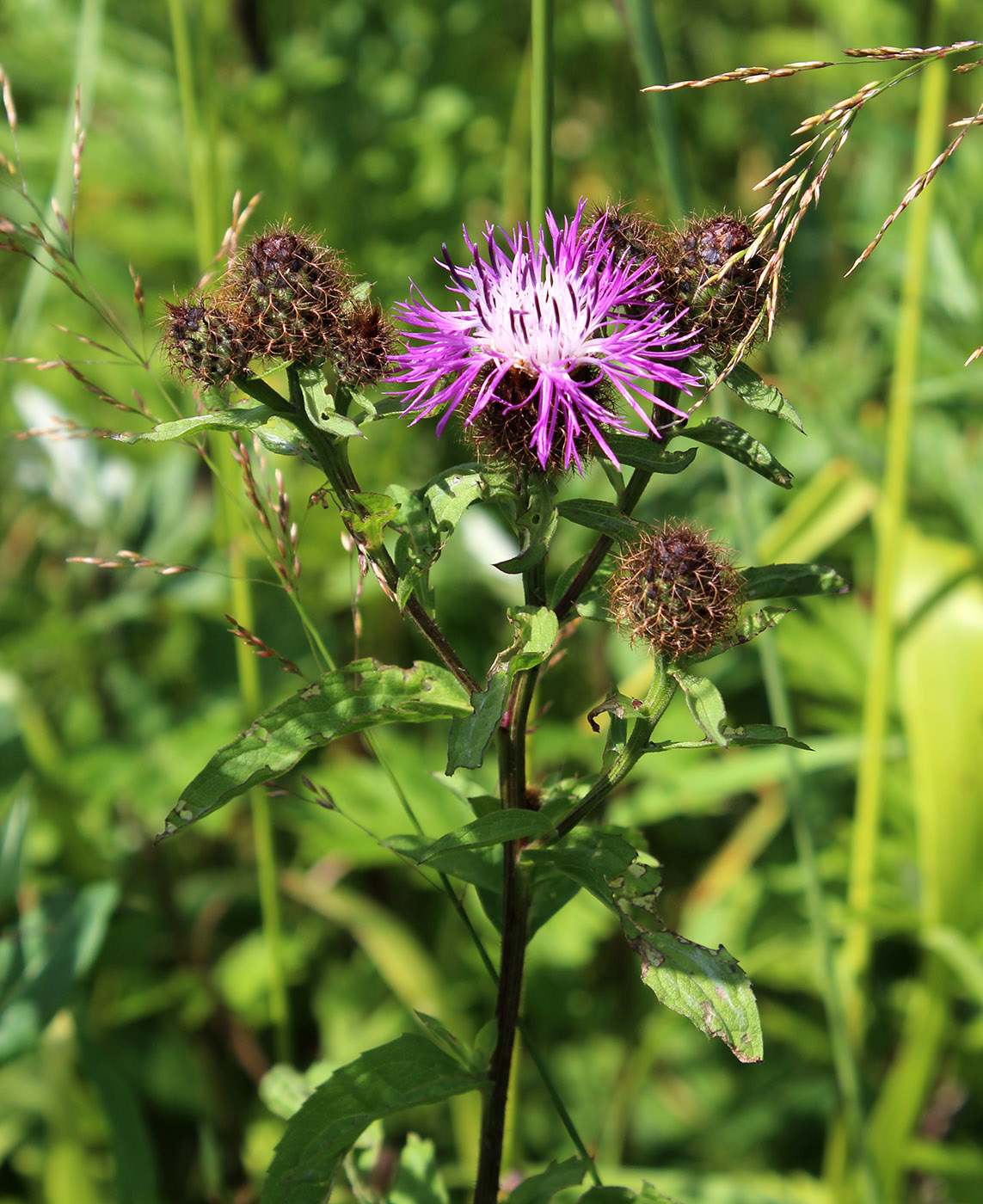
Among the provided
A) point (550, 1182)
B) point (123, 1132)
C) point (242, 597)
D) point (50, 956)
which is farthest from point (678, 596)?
point (123, 1132)

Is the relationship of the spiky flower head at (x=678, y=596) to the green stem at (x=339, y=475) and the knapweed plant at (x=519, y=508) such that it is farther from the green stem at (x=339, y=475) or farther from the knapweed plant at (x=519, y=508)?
the green stem at (x=339, y=475)

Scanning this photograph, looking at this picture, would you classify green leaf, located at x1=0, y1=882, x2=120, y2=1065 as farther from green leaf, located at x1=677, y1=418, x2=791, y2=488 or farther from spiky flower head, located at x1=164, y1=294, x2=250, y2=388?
green leaf, located at x1=677, y1=418, x2=791, y2=488

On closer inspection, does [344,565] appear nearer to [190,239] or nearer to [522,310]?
[190,239]

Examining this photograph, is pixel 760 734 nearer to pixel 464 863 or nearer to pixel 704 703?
pixel 704 703

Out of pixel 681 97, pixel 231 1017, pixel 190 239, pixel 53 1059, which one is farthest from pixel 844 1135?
pixel 681 97

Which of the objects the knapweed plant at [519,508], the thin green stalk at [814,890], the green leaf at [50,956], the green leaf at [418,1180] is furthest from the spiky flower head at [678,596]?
the green leaf at [50,956]
